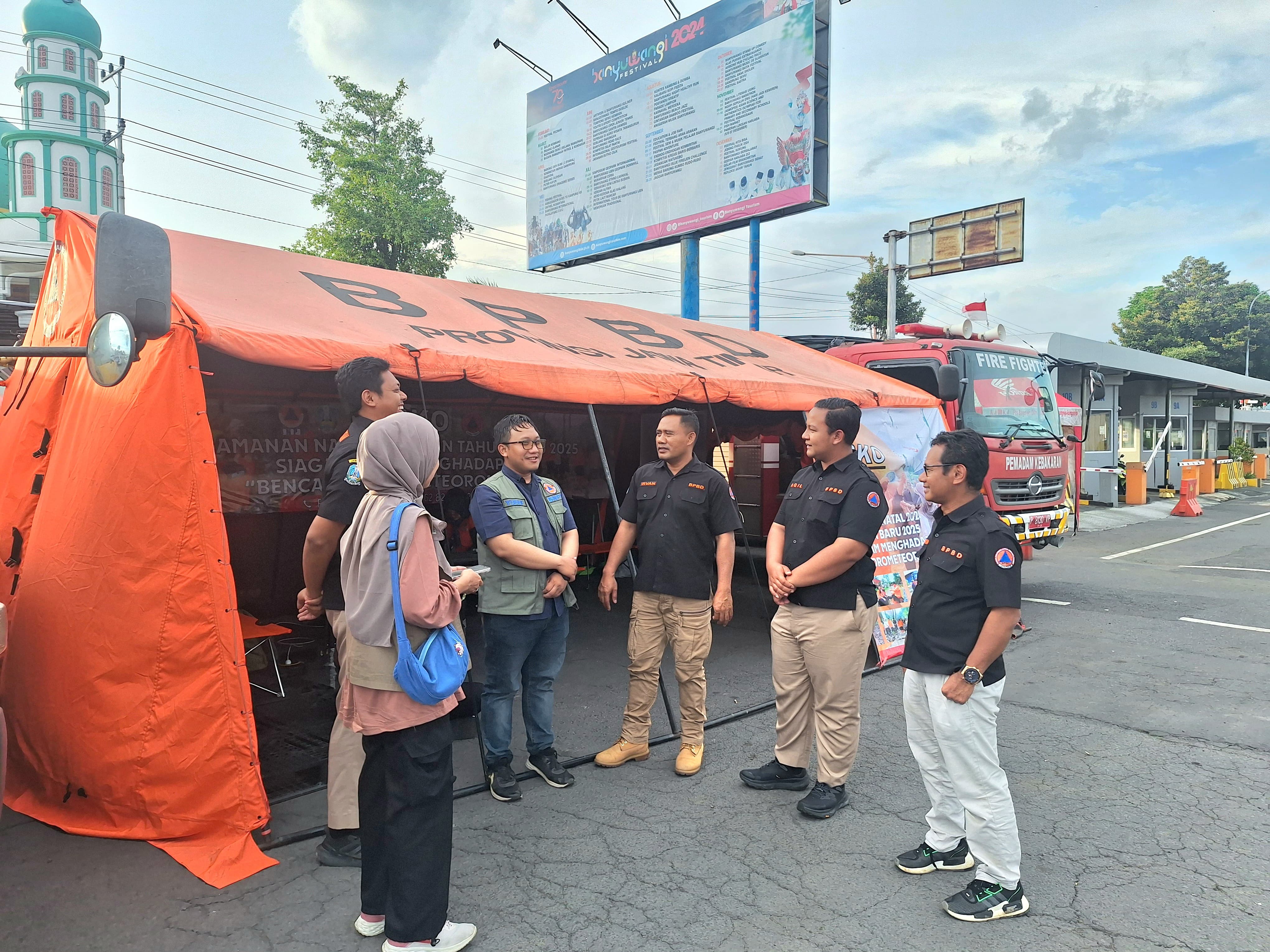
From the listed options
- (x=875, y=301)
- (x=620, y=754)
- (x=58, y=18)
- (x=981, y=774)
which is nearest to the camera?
(x=981, y=774)

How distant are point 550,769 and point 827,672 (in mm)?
1473

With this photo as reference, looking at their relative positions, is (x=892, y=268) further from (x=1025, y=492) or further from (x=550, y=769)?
(x=550, y=769)

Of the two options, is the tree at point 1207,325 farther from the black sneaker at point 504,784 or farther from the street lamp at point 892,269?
the black sneaker at point 504,784

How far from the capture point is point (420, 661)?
2371mm

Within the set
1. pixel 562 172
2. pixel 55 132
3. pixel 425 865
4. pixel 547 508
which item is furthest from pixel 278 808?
pixel 55 132

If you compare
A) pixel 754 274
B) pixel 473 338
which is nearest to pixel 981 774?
pixel 473 338

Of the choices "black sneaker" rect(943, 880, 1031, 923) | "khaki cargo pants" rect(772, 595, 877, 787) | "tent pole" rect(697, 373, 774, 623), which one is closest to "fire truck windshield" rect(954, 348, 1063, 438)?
"tent pole" rect(697, 373, 774, 623)

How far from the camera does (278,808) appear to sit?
3590 mm

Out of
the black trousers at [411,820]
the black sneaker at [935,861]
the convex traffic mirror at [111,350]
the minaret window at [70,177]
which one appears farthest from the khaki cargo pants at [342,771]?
the minaret window at [70,177]

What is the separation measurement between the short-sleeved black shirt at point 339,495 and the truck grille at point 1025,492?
20.7 ft

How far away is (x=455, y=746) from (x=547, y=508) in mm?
1705

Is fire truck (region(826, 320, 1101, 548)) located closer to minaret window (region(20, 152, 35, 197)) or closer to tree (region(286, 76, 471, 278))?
tree (region(286, 76, 471, 278))

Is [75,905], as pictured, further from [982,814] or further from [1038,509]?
[1038,509]

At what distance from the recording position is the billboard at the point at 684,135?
11.3 metres
